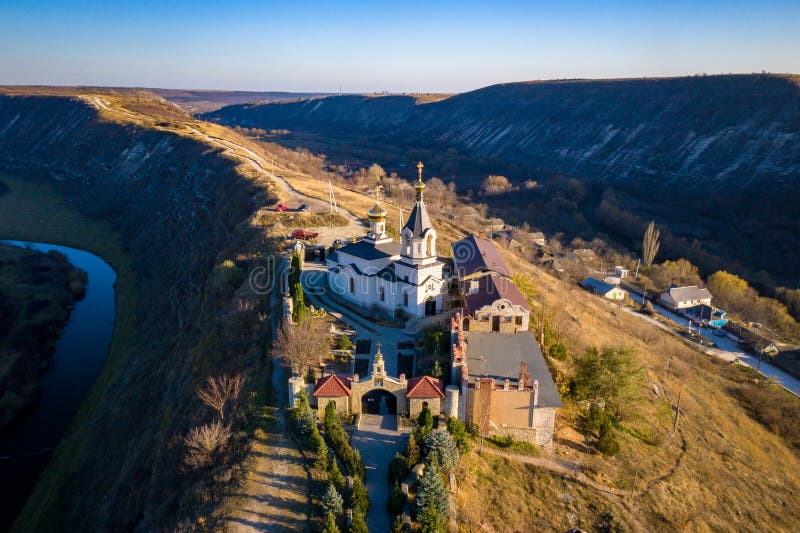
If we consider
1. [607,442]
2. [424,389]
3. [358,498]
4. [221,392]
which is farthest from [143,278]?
[607,442]

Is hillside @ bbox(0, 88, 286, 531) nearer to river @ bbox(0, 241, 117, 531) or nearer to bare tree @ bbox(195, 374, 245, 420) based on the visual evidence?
bare tree @ bbox(195, 374, 245, 420)

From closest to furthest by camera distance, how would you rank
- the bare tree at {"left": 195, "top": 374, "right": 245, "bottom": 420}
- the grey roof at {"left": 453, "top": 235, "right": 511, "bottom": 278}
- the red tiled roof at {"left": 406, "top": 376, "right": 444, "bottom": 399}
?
the red tiled roof at {"left": 406, "top": 376, "right": 444, "bottom": 399} < the bare tree at {"left": 195, "top": 374, "right": 245, "bottom": 420} < the grey roof at {"left": 453, "top": 235, "right": 511, "bottom": 278}

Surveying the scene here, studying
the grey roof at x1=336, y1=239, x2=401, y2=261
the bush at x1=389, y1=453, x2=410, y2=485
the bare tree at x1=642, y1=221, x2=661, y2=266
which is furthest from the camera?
the bare tree at x1=642, y1=221, x2=661, y2=266

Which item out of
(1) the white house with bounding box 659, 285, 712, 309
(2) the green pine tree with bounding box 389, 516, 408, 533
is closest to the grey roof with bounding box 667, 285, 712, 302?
(1) the white house with bounding box 659, 285, 712, 309

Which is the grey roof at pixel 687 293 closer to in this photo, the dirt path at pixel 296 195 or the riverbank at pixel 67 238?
the dirt path at pixel 296 195

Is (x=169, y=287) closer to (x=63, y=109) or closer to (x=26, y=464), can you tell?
(x=26, y=464)

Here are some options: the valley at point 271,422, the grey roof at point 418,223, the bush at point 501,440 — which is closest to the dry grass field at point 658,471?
the valley at point 271,422
